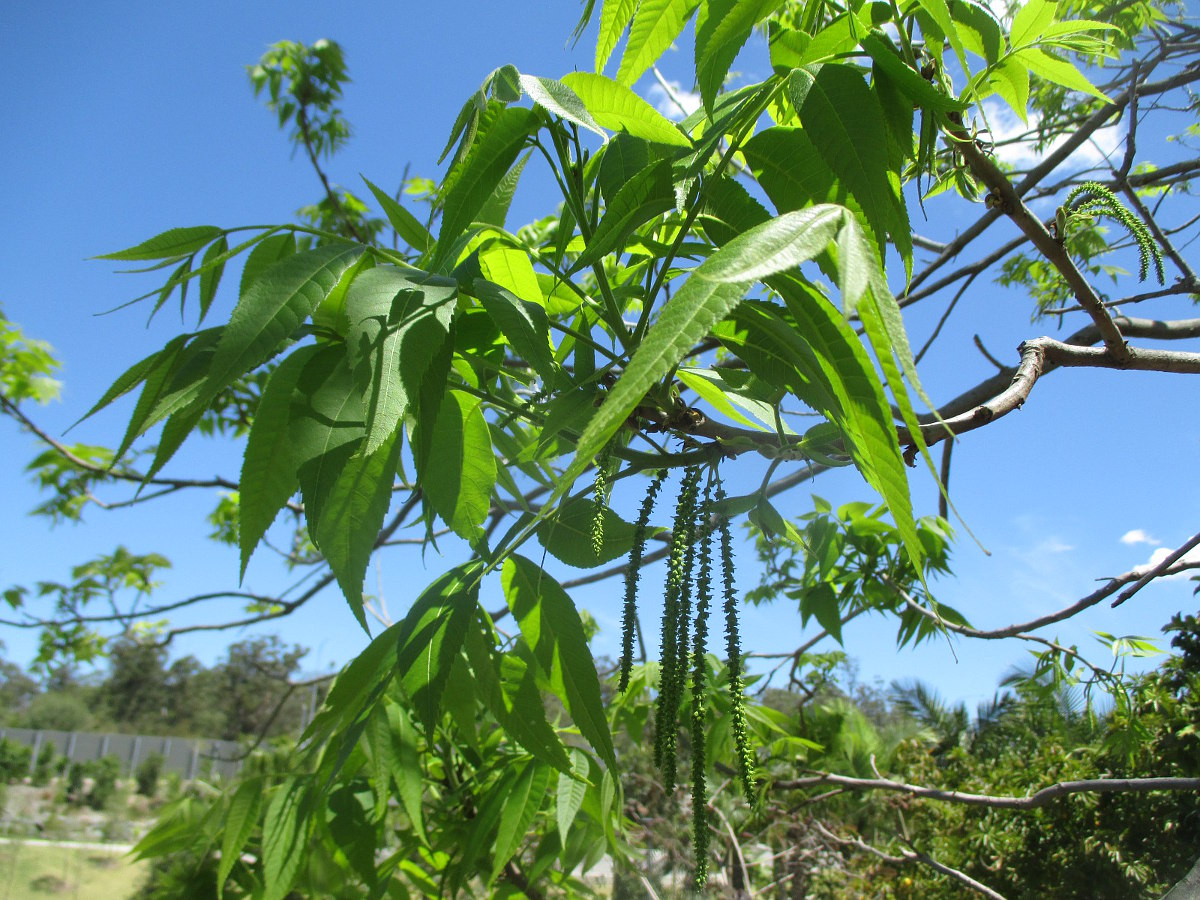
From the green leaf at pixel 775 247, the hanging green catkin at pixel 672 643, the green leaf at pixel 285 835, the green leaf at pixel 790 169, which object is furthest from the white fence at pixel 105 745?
the green leaf at pixel 775 247

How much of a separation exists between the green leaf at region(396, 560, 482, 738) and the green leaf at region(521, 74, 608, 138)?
0.49m

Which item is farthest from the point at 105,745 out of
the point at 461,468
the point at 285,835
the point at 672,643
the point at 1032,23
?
the point at 1032,23

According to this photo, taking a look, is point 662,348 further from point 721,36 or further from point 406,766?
point 406,766

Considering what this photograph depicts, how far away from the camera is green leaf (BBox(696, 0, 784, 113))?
632 mm

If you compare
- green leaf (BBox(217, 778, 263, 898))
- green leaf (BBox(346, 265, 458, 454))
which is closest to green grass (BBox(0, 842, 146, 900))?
green leaf (BBox(217, 778, 263, 898))

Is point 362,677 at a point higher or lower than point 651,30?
lower

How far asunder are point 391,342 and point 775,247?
0.34 metres

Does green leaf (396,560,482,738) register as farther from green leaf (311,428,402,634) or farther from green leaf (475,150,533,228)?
green leaf (475,150,533,228)

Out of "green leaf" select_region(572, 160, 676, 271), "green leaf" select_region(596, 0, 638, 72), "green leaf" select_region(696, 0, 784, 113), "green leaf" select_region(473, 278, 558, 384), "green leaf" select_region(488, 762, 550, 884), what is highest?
"green leaf" select_region(596, 0, 638, 72)

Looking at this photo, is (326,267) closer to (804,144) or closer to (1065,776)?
(804,144)

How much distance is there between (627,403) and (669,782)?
499 mm

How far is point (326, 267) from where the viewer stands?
66cm

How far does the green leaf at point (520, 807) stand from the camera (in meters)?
1.24

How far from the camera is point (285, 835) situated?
4.10 feet
